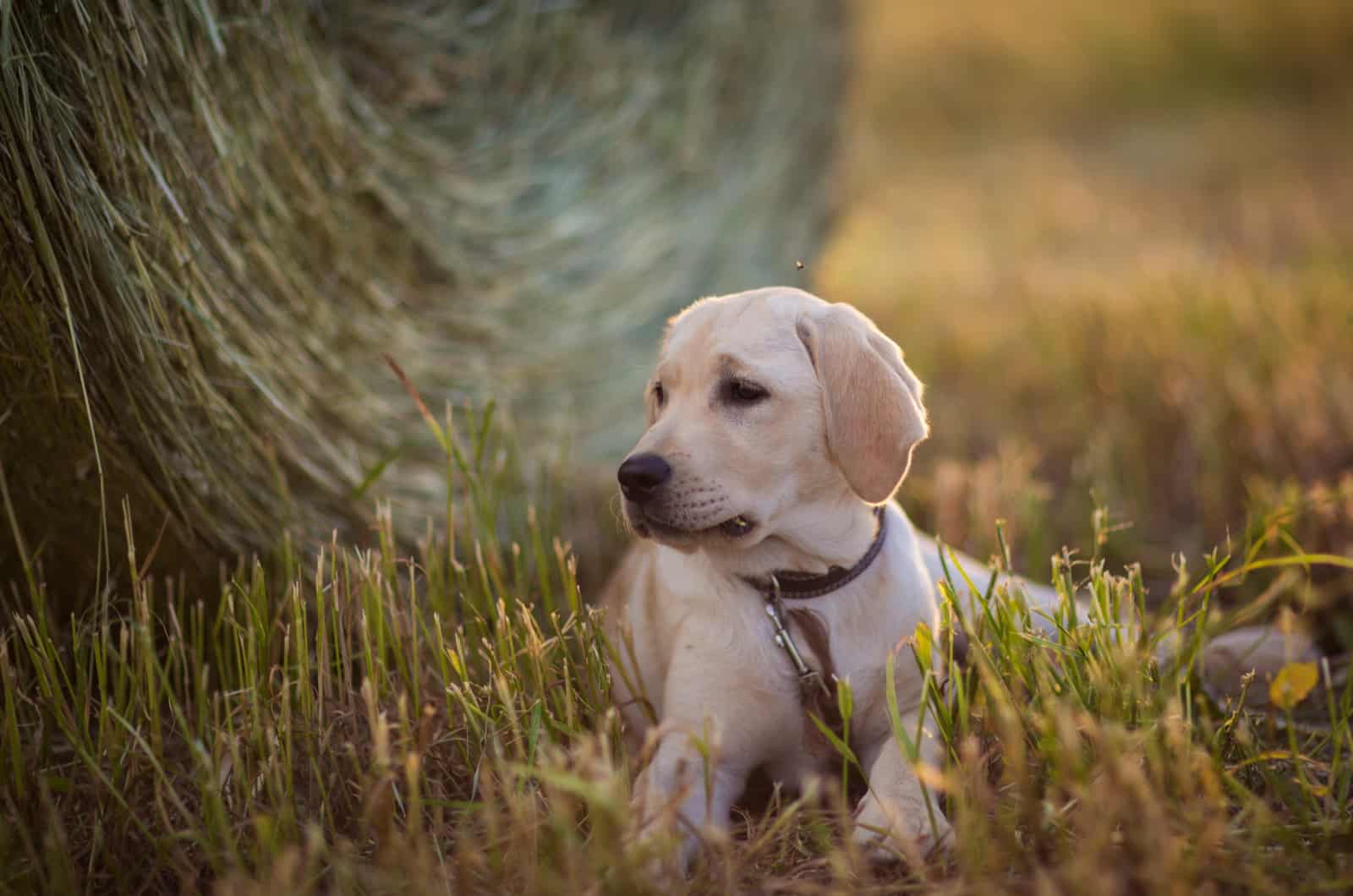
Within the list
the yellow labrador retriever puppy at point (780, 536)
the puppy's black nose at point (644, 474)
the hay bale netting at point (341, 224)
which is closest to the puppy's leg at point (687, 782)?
the yellow labrador retriever puppy at point (780, 536)

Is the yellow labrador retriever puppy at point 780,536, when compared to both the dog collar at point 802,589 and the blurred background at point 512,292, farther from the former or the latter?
the blurred background at point 512,292

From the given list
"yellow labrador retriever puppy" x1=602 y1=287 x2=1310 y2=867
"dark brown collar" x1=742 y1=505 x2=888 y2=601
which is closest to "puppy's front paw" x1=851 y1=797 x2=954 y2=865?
"yellow labrador retriever puppy" x1=602 y1=287 x2=1310 y2=867

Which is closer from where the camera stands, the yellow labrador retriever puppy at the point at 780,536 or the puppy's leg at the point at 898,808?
the puppy's leg at the point at 898,808

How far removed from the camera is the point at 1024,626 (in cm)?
201

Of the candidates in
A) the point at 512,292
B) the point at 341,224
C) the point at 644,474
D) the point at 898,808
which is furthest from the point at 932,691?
the point at 512,292

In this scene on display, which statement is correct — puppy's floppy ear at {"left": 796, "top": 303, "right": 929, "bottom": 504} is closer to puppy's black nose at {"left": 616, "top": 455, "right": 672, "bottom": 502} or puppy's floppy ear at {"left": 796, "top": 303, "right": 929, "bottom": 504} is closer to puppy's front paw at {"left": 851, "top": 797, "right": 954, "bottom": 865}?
puppy's black nose at {"left": 616, "top": 455, "right": 672, "bottom": 502}

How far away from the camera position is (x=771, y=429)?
214cm

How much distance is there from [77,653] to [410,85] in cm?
231

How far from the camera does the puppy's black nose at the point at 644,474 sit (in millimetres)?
2029

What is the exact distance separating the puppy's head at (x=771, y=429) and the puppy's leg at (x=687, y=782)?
14.9 inches

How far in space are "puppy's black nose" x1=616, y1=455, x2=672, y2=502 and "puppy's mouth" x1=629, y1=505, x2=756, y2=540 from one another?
4cm

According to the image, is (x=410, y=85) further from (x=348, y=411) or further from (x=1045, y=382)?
(x=1045, y=382)

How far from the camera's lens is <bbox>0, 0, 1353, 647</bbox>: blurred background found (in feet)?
7.45

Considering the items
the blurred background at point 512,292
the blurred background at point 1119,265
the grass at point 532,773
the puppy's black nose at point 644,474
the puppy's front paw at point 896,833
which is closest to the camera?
the grass at point 532,773
